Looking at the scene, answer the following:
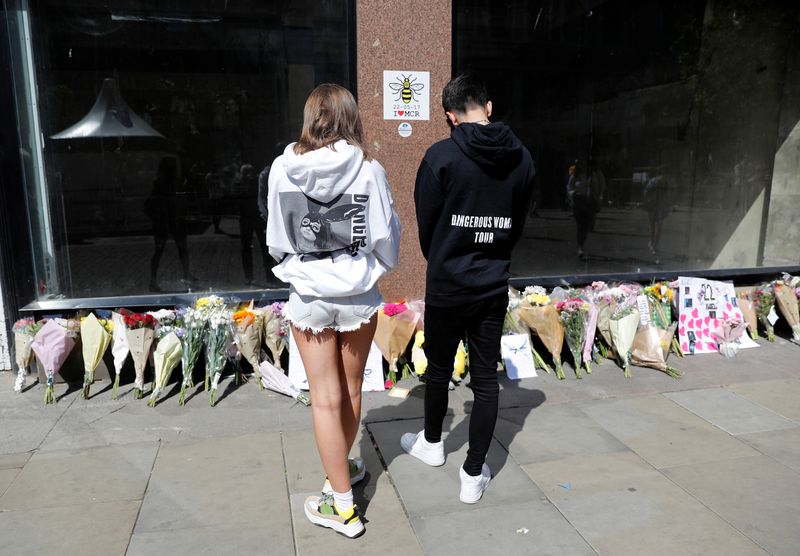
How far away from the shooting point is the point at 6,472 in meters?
3.35

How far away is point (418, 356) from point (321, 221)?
2314 millimetres

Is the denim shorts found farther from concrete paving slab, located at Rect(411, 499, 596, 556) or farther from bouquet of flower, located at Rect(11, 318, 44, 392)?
bouquet of flower, located at Rect(11, 318, 44, 392)

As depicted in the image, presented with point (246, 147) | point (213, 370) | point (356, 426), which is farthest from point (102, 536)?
point (246, 147)

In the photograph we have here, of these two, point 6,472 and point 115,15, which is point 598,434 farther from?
point 115,15

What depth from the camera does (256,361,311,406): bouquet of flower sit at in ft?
14.4

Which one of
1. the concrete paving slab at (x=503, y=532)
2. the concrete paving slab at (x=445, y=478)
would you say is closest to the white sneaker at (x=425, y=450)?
the concrete paving slab at (x=445, y=478)

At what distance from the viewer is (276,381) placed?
445 centimetres

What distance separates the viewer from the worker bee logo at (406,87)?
4.92 meters

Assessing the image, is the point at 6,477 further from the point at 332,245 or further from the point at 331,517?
the point at 332,245

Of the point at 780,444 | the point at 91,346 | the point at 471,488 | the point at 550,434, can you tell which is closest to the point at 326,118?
the point at 471,488

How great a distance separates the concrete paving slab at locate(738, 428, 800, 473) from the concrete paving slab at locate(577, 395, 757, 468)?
85 millimetres

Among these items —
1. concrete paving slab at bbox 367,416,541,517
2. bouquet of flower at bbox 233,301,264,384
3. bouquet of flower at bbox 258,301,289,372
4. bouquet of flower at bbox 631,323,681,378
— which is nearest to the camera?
concrete paving slab at bbox 367,416,541,517

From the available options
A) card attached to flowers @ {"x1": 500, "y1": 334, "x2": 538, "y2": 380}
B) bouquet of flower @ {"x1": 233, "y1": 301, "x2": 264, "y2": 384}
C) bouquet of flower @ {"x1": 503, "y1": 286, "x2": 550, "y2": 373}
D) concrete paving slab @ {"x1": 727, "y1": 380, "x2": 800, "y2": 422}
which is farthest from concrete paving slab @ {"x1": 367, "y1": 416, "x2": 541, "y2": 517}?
concrete paving slab @ {"x1": 727, "y1": 380, "x2": 800, "y2": 422}

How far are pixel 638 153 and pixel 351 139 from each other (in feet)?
17.4
